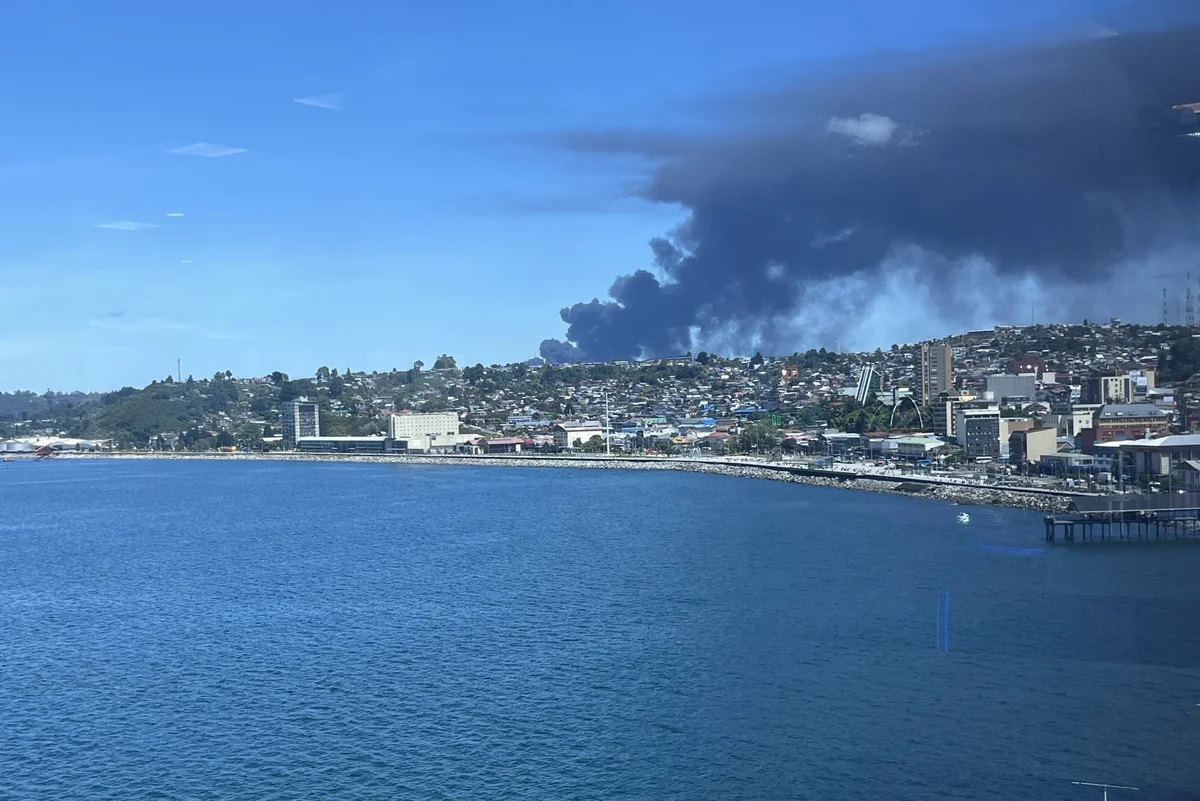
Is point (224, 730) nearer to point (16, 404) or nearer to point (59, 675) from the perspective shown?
point (59, 675)

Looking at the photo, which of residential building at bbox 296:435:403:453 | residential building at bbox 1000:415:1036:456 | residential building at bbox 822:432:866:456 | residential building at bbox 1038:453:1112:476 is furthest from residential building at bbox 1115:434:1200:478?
residential building at bbox 296:435:403:453

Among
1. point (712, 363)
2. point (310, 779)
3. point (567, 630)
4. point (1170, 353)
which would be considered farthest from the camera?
point (712, 363)

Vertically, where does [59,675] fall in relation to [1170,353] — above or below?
below

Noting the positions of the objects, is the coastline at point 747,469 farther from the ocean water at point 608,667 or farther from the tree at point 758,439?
the ocean water at point 608,667

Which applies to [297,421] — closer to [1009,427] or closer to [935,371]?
[935,371]

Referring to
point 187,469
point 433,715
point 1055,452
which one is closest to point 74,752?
point 433,715

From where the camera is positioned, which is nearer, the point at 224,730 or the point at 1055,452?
the point at 224,730

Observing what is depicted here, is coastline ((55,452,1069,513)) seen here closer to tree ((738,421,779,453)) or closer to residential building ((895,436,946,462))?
tree ((738,421,779,453))
